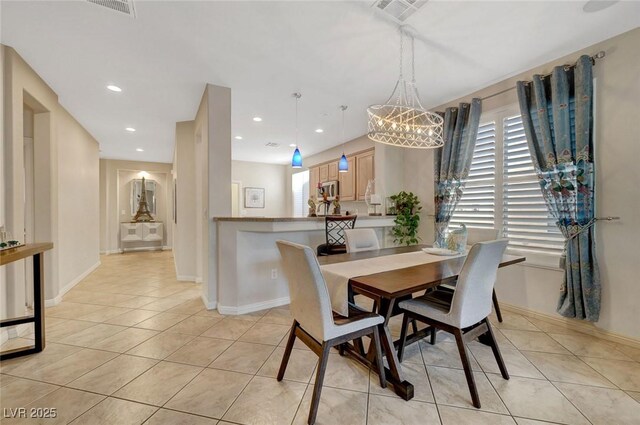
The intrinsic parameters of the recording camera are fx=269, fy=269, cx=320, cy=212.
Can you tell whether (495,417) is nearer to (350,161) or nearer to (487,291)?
(487,291)

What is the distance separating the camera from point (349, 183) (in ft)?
17.9

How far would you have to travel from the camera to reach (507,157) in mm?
3164

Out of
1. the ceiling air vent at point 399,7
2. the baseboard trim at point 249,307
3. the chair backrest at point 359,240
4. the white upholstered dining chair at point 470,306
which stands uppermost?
the ceiling air vent at point 399,7

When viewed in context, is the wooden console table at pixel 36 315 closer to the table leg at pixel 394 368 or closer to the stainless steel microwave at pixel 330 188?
the table leg at pixel 394 368

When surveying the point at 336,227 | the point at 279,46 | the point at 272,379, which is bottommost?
the point at 272,379

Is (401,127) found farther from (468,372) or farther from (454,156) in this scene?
(468,372)

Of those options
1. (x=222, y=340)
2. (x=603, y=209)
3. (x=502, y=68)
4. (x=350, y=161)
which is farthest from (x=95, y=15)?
(x=603, y=209)

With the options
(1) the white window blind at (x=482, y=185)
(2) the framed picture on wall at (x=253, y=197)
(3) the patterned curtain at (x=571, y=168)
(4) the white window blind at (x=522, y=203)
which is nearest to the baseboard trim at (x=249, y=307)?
(1) the white window blind at (x=482, y=185)

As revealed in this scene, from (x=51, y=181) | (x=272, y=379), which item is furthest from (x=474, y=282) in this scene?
(x=51, y=181)

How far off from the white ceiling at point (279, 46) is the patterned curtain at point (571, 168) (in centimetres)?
36

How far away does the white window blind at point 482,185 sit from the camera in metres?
3.31

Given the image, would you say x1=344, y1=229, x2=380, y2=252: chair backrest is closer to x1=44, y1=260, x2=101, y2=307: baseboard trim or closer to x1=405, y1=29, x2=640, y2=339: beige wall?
x1=405, y1=29, x2=640, y2=339: beige wall

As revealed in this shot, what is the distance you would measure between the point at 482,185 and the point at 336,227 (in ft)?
6.33

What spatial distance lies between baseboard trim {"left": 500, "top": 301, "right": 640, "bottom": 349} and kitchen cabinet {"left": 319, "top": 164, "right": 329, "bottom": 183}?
164 inches
